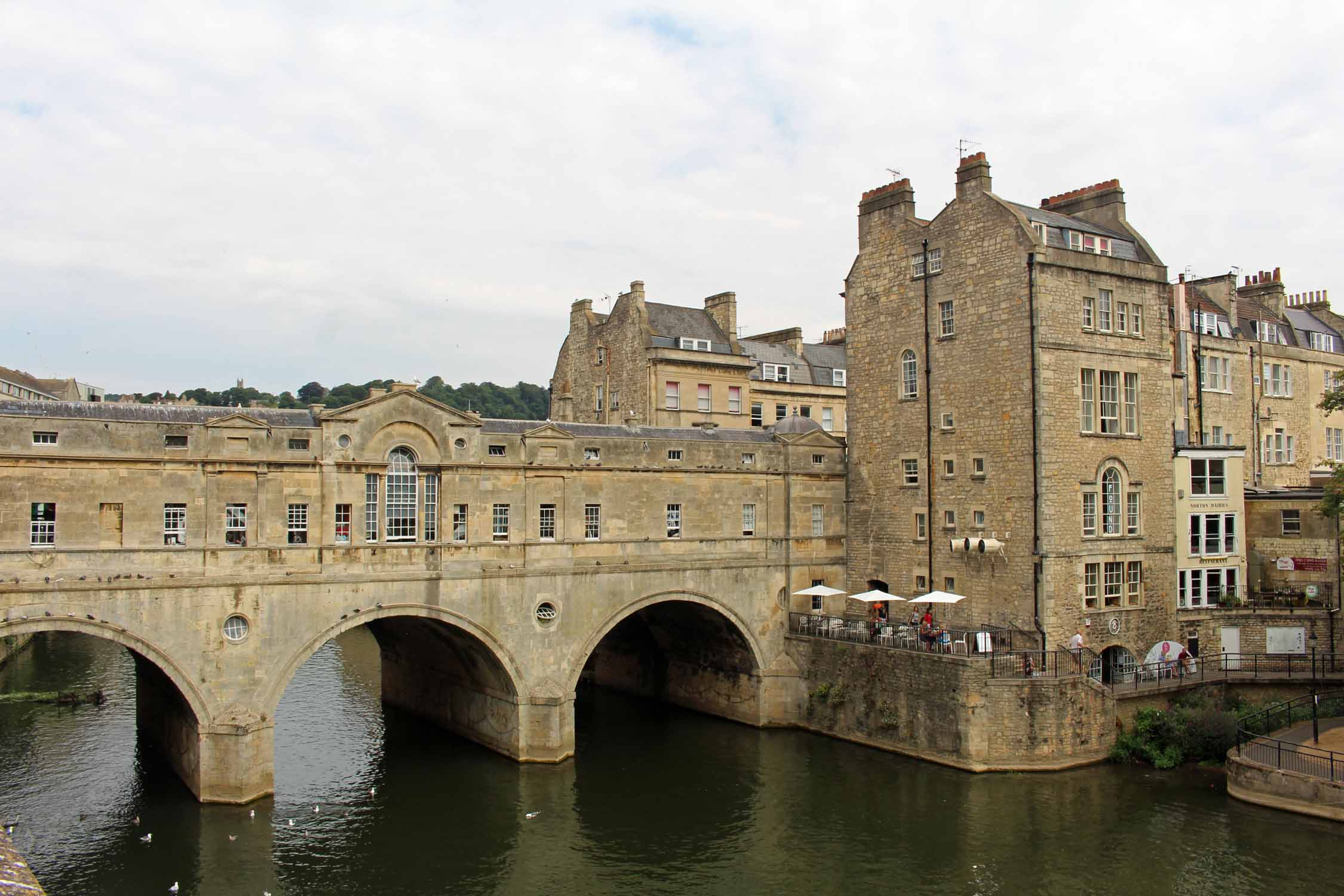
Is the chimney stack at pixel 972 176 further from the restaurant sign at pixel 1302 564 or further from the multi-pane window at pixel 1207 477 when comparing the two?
the restaurant sign at pixel 1302 564

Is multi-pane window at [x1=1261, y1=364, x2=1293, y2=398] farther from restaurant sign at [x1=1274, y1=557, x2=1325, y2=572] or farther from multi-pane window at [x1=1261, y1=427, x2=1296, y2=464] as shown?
restaurant sign at [x1=1274, y1=557, x2=1325, y2=572]

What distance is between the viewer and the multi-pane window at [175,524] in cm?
2772

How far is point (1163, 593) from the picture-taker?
36219mm

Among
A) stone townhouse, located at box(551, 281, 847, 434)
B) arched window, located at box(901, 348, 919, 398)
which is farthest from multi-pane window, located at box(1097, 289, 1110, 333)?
stone townhouse, located at box(551, 281, 847, 434)

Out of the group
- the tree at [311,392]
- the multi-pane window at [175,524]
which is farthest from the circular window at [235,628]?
the tree at [311,392]

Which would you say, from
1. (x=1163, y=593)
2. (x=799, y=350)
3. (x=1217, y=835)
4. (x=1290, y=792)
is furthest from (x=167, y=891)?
(x=799, y=350)

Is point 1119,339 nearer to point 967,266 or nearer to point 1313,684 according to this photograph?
point 967,266

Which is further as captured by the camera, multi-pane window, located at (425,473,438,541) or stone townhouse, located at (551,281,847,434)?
stone townhouse, located at (551,281,847,434)

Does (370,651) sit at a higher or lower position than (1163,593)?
lower

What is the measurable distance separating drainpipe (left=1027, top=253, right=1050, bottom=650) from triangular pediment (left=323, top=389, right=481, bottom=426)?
17.4 m

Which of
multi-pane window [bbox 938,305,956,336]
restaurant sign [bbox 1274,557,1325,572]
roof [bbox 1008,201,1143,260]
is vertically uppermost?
roof [bbox 1008,201,1143,260]

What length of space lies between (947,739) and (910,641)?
333 centimetres

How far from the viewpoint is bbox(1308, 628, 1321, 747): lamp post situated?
28.3 meters

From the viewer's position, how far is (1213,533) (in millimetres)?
37906
